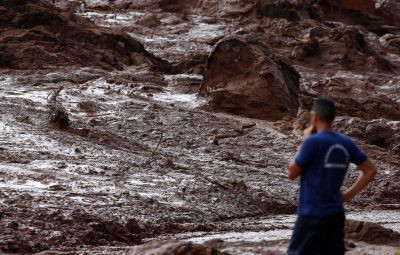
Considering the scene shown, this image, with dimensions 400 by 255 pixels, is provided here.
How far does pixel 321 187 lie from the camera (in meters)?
4.66

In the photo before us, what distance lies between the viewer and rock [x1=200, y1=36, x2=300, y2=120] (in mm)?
16281

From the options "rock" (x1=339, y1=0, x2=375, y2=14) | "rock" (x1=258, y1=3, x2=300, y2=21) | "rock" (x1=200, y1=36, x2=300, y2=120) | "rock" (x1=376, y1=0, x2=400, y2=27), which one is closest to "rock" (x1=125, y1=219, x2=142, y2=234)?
"rock" (x1=200, y1=36, x2=300, y2=120)

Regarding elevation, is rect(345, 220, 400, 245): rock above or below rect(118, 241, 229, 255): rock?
below

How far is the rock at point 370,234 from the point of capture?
7078mm

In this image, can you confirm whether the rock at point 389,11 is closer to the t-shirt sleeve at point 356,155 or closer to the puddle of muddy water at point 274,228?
the puddle of muddy water at point 274,228

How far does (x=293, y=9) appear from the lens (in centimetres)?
3014

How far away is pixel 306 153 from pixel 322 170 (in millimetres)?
155

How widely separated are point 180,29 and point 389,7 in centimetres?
1393

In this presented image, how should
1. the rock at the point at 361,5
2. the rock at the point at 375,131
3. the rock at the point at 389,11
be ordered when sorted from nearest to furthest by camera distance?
the rock at the point at 375,131 < the rock at the point at 361,5 < the rock at the point at 389,11

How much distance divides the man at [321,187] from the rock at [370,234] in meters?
2.43

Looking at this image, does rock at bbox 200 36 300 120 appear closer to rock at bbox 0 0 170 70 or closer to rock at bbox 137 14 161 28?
rock at bbox 0 0 170 70

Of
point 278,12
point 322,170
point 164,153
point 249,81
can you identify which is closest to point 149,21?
point 278,12

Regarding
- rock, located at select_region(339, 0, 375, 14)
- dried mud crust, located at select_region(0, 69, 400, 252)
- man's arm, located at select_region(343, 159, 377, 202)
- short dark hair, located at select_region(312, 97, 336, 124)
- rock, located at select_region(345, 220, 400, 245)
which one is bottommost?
dried mud crust, located at select_region(0, 69, 400, 252)

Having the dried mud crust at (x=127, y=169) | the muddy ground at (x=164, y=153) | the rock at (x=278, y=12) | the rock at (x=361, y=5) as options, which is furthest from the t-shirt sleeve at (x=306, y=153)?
the rock at (x=361, y=5)
